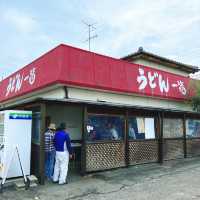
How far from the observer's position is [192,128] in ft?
49.6

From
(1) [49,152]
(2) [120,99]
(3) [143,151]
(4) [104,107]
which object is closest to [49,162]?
(1) [49,152]

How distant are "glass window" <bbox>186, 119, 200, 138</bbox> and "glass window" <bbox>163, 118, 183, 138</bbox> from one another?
964 mm

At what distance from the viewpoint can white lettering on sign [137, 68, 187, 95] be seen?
12406mm

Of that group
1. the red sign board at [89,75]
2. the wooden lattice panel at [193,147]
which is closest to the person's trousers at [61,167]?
the red sign board at [89,75]

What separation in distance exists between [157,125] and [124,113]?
2308 mm

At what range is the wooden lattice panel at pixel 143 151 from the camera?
11.1 metres

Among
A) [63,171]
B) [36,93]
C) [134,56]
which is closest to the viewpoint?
[63,171]

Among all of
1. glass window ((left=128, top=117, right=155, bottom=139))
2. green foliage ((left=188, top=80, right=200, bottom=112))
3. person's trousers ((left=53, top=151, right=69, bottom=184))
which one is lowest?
person's trousers ((left=53, top=151, right=69, bottom=184))

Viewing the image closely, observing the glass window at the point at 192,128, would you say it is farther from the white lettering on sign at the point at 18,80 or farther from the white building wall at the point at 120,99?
the white lettering on sign at the point at 18,80

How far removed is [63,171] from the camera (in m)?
8.26

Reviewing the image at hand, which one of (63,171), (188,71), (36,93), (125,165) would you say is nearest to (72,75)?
(36,93)

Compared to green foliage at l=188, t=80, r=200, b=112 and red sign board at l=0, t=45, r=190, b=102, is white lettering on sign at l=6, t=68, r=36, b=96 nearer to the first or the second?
red sign board at l=0, t=45, r=190, b=102

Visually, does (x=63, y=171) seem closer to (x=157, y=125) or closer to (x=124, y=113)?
(x=124, y=113)

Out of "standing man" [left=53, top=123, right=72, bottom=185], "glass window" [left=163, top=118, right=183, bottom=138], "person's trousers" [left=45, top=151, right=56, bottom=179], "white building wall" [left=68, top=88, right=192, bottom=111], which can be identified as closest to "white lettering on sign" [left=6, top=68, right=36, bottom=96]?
"white building wall" [left=68, top=88, right=192, bottom=111]
